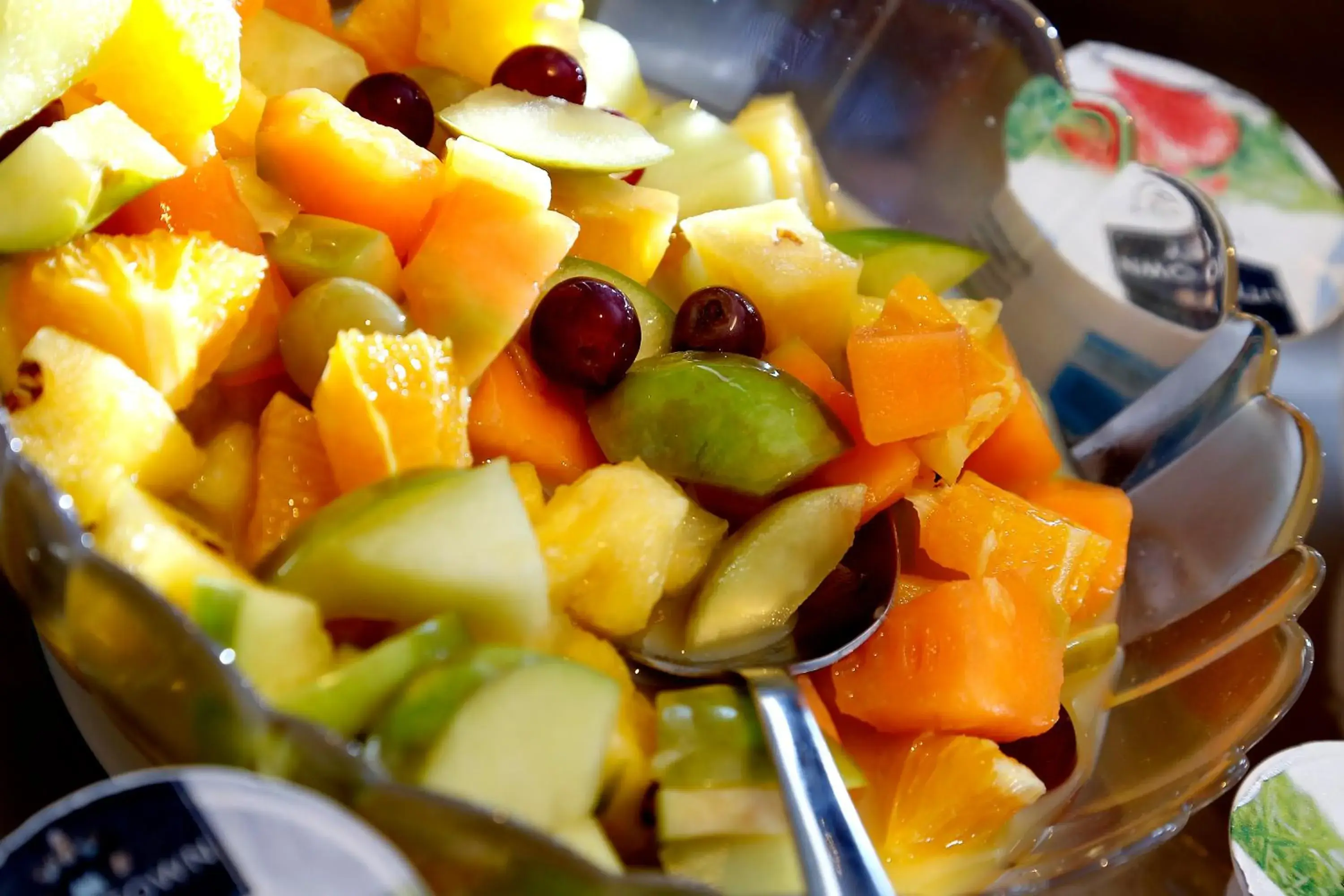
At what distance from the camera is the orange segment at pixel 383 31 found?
1371 millimetres

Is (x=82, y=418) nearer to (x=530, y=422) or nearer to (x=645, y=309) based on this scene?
(x=530, y=422)

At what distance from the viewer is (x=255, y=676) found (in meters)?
0.69

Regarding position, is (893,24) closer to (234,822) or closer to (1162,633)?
(1162,633)

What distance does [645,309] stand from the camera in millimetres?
1203

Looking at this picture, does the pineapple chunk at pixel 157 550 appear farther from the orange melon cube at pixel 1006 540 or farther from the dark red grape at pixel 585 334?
the orange melon cube at pixel 1006 540

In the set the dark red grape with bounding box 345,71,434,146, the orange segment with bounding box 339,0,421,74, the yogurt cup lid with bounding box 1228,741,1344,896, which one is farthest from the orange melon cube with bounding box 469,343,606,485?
the yogurt cup lid with bounding box 1228,741,1344,896

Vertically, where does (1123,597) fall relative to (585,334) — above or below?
below

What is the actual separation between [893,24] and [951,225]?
35 centimetres

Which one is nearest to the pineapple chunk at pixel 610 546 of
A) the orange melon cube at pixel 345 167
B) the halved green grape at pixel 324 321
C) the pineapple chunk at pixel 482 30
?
the halved green grape at pixel 324 321

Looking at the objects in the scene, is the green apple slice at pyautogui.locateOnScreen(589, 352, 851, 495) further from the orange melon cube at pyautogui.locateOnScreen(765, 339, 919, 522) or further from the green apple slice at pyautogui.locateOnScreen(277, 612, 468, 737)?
the green apple slice at pyautogui.locateOnScreen(277, 612, 468, 737)

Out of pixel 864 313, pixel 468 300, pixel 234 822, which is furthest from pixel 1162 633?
pixel 234 822

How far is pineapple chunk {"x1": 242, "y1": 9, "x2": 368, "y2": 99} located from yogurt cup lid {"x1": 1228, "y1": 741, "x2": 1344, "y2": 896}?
51.8 inches

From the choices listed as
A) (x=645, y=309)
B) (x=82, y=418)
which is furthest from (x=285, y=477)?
(x=645, y=309)

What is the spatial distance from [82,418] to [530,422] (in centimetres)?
40
